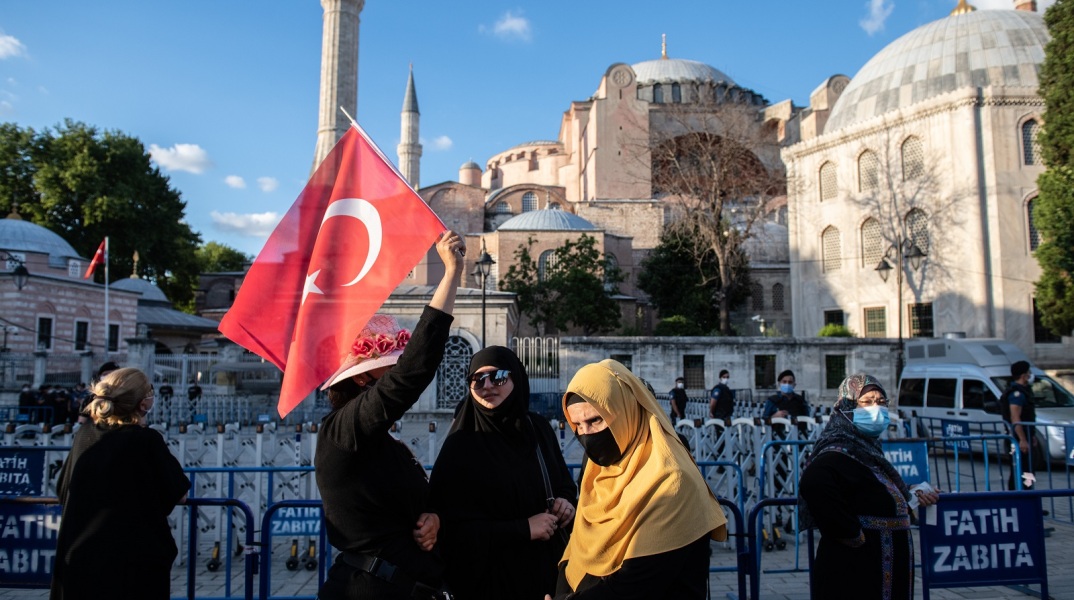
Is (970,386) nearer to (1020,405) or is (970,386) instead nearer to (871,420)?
(1020,405)

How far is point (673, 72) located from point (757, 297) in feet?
92.5

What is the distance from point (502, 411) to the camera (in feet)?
8.91

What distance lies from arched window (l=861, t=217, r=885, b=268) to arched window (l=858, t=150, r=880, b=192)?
4.50 ft

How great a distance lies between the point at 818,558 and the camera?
3.10m

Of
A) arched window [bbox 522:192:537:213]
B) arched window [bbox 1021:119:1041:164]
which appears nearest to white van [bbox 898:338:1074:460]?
arched window [bbox 1021:119:1041:164]

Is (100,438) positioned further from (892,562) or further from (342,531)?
(892,562)

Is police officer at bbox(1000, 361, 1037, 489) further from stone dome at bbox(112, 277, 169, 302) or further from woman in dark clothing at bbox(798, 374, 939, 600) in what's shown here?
stone dome at bbox(112, 277, 169, 302)

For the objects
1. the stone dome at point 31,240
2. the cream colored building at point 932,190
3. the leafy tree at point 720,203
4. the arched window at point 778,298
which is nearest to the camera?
the cream colored building at point 932,190

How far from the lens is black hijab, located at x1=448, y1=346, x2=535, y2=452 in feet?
8.84

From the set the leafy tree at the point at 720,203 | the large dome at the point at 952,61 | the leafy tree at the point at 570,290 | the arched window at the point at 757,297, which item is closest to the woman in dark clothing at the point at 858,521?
the leafy tree at the point at 720,203

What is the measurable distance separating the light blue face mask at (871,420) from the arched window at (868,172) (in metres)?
28.5

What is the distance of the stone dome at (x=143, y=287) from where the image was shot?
123 ft

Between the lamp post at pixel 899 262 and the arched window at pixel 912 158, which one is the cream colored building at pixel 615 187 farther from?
the lamp post at pixel 899 262

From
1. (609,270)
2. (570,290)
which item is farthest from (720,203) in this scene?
(570,290)
